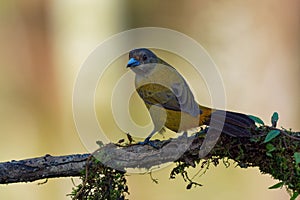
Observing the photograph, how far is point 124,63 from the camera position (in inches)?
151

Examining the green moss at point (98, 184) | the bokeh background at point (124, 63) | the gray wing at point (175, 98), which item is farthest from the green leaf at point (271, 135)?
the bokeh background at point (124, 63)

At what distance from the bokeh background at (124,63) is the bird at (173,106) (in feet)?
5.77

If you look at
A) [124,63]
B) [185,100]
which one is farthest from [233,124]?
[124,63]

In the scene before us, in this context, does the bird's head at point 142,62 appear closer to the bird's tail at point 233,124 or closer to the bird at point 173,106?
the bird at point 173,106

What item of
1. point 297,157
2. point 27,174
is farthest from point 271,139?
point 27,174

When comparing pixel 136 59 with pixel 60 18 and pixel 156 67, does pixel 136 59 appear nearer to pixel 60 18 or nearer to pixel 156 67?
pixel 156 67

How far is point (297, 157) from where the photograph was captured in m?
1.64

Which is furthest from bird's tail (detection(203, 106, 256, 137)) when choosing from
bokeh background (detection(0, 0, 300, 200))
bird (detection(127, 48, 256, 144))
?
bokeh background (detection(0, 0, 300, 200))

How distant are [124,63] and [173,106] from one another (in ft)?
6.49

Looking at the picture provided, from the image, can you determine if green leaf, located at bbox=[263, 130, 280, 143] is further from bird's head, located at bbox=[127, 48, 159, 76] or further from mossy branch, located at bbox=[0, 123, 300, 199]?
bird's head, located at bbox=[127, 48, 159, 76]

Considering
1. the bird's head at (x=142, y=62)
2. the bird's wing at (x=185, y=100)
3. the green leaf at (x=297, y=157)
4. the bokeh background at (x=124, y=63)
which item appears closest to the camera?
the green leaf at (x=297, y=157)

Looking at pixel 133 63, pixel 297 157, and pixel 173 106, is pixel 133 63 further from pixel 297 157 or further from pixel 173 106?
pixel 297 157

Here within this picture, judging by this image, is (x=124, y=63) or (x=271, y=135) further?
(x=124, y=63)

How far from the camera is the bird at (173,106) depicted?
1.73 metres
